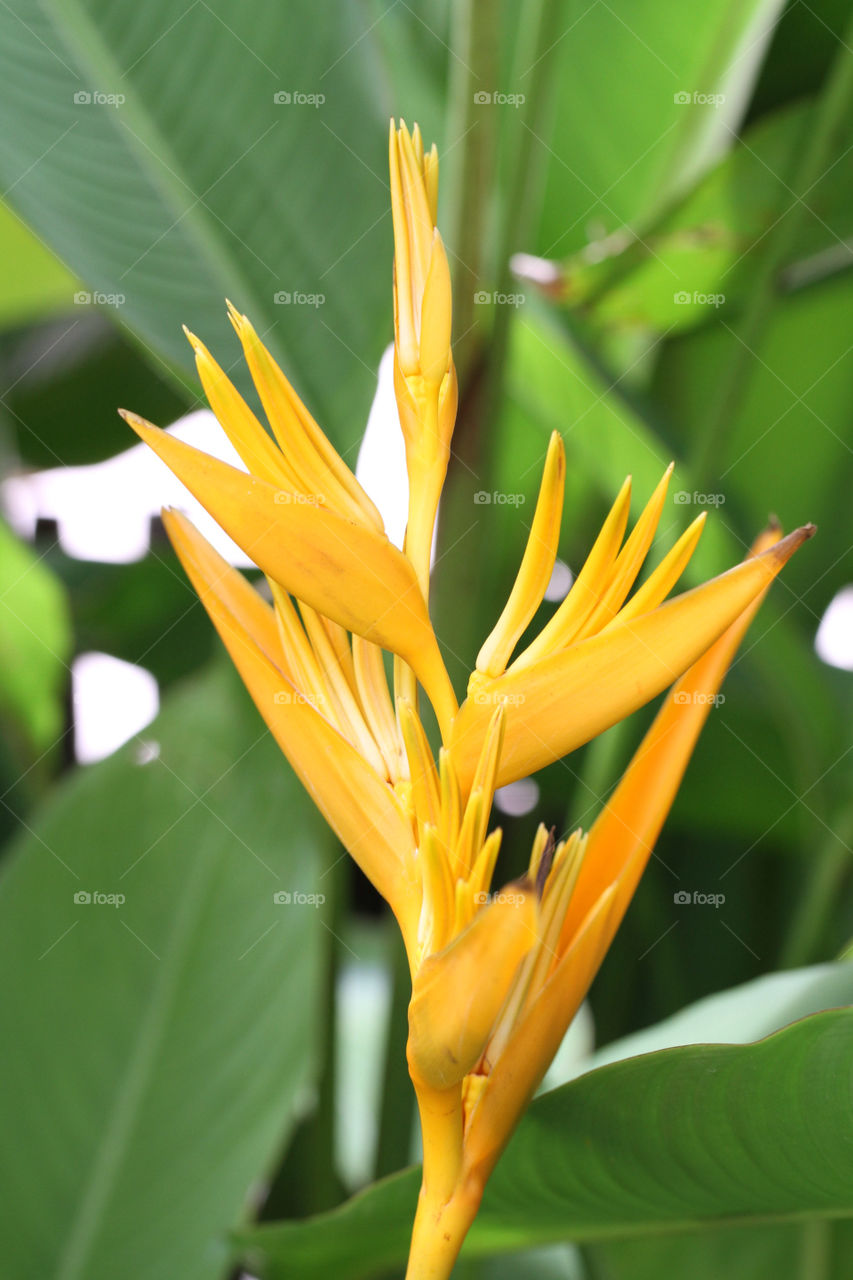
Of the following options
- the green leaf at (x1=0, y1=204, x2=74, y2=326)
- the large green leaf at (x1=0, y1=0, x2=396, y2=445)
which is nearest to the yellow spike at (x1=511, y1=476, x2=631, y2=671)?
the large green leaf at (x1=0, y1=0, x2=396, y2=445)

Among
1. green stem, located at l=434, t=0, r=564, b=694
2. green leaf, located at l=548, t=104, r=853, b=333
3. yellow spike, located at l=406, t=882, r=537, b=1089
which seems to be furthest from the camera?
green leaf, located at l=548, t=104, r=853, b=333

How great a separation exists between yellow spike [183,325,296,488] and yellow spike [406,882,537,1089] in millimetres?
94

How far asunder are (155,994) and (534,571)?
0.32 m

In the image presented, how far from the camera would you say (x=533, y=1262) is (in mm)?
524

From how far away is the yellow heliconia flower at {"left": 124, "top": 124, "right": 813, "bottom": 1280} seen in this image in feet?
0.64

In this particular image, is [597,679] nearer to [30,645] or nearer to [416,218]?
[416,218]

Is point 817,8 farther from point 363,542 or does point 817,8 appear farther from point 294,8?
point 363,542

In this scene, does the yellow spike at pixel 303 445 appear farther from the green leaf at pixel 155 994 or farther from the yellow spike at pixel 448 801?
the green leaf at pixel 155 994

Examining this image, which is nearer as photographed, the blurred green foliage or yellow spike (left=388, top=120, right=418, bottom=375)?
yellow spike (left=388, top=120, right=418, bottom=375)

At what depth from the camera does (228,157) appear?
0.44 meters

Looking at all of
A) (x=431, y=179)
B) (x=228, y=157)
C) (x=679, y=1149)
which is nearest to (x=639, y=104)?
(x=228, y=157)

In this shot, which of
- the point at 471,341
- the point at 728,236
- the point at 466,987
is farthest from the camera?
the point at 728,236

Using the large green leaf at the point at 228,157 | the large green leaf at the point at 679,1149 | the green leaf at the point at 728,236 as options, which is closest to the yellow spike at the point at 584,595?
the large green leaf at the point at 679,1149

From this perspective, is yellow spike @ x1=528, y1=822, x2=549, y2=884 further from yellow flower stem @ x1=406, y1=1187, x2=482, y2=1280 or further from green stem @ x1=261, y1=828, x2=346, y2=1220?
green stem @ x1=261, y1=828, x2=346, y2=1220
